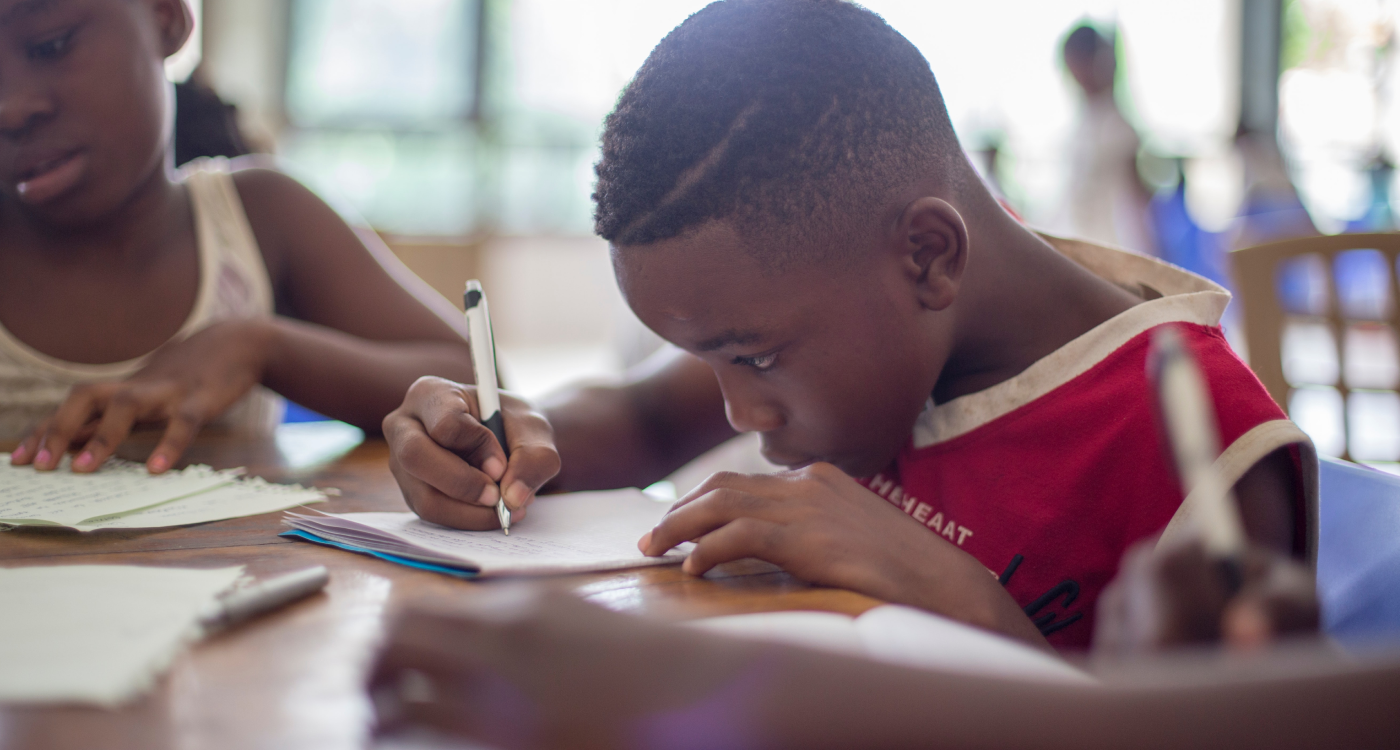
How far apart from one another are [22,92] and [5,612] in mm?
687

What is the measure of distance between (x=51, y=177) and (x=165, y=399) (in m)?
0.28

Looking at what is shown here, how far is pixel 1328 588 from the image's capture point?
2.00 ft

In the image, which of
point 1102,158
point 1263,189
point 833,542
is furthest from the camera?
point 1263,189

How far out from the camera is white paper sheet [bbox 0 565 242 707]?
34 cm

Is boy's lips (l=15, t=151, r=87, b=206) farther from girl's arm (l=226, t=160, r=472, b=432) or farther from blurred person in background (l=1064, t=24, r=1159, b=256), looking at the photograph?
blurred person in background (l=1064, t=24, r=1159, b=256)

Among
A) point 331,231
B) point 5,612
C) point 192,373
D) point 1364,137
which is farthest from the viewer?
point 1364,137

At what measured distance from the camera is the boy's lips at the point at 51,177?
0.91 meters

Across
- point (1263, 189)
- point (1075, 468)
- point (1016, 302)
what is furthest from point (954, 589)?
point (1263, 189)

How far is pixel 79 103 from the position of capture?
35.4 inches

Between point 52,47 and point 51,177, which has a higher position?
point 52,47

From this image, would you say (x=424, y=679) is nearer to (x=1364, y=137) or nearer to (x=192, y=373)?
(x=192, y=373)

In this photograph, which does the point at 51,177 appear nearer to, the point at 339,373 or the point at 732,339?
the point at 339,373

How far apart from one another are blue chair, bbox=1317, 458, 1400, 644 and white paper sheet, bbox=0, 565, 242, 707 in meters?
0.59

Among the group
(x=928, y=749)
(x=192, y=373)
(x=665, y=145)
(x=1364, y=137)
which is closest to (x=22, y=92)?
(x=192, y=373)
